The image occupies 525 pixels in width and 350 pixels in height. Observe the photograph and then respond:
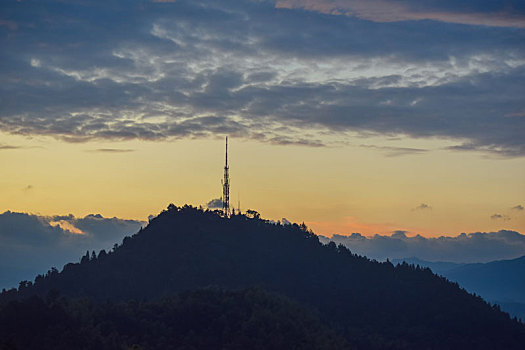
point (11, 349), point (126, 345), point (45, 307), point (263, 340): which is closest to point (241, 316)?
point (263, 340)

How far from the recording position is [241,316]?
164 m

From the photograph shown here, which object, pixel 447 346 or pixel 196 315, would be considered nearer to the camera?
pixel 196 315

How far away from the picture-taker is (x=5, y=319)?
129m

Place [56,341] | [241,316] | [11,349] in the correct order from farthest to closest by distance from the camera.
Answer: [241,316]
[56,341]
[11,349]

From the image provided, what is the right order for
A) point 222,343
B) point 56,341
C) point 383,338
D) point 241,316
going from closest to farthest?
point 56,341 → point 222,343 → point 241,316 → point 383,338

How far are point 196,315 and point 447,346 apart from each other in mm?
73959

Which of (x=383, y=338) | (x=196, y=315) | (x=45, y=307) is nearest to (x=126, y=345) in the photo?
(x=45, y=307)

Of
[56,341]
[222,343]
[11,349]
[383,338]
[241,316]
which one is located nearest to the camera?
[11,349]

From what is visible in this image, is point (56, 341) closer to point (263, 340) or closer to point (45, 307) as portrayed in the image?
point (45, 307)

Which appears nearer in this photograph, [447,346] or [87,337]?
[87,337]

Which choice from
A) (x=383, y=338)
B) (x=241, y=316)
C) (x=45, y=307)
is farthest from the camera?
(x=383, y=338)

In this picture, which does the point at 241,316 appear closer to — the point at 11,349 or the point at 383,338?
the point at 383,338

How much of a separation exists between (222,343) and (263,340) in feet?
30.3

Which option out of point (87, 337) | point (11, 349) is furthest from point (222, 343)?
point (11, 349)
